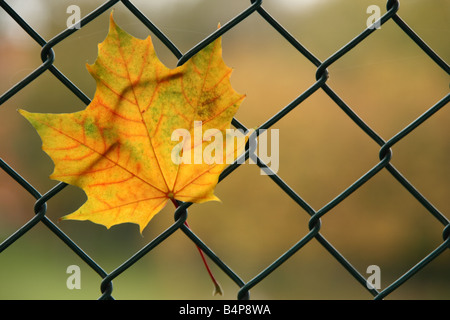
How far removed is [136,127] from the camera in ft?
1.52

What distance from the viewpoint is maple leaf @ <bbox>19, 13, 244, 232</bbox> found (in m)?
0.44

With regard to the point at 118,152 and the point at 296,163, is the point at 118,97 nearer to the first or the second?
the point at 118,152

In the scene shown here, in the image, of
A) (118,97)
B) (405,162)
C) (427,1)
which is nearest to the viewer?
(118,97)

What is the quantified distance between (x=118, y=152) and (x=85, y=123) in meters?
0.04

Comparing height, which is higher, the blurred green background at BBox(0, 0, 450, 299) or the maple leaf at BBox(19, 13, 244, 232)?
the blurred green background at BBox(0, 0, 450, 299)

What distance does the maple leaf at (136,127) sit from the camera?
1.43ft

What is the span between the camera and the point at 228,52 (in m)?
6.43

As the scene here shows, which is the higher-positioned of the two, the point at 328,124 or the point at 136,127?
Result: the point at 328,124

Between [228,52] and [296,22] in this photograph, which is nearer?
[228,52]

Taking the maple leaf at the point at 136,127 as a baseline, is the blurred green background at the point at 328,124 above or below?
above

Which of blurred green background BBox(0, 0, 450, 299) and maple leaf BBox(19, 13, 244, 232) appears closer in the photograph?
maple leaf BBox(19, 13, 244, 232)

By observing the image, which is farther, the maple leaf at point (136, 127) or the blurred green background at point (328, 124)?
the blurred green background at point (328, 124)
